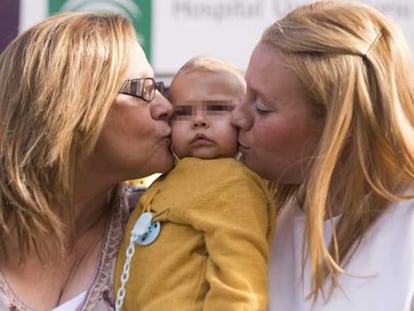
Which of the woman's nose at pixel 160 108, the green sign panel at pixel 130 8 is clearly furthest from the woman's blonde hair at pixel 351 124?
the green sign panel at pixel 130 8

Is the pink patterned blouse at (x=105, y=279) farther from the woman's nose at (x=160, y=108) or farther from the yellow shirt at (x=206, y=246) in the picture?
the woman's nose at (x=160, y=108)

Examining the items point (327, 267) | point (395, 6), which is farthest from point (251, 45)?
point (327, 267)

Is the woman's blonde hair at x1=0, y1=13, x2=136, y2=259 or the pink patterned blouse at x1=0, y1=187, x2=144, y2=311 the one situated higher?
the woman's blonde hair at x1=0, y1=13, x2=136, y2=259

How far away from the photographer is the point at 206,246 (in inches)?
77.7

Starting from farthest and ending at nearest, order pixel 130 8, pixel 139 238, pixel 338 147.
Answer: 1. pixel 130 8
2. pixel 139 238
3. pixel 338 147

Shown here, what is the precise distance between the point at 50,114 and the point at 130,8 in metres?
2.14

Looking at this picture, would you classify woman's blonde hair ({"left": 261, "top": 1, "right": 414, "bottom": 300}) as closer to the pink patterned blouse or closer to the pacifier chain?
the pacifier chain

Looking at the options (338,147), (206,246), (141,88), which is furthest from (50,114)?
(338,147)

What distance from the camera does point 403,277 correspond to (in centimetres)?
186

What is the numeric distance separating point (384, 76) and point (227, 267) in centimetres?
49

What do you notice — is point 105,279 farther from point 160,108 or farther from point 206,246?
point 160,108

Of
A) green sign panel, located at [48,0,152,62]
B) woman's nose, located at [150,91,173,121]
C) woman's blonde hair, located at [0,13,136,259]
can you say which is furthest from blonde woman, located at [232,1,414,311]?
green sign panel, located at [48,0,152,62]

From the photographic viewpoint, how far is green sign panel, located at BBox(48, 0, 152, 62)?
158 inches

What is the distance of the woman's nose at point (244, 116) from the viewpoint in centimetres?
205
